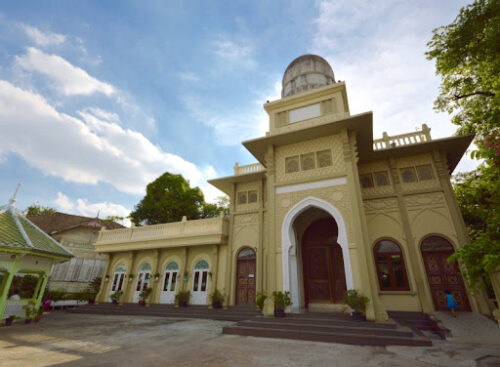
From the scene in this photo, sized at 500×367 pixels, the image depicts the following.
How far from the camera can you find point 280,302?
8711 mm

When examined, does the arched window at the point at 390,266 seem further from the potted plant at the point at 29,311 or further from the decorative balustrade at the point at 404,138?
the potted plant at the point at 29,311

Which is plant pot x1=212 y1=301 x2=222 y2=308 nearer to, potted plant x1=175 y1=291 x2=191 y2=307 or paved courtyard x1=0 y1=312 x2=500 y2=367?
potted plant x1=175 y1=291 x2=191 y2=307

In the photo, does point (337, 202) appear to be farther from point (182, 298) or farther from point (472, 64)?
point (182, 298)

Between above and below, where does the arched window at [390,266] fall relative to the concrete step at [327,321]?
above

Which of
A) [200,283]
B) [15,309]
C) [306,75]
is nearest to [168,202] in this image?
[200,283]

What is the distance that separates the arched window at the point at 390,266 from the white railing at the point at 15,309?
1454cm

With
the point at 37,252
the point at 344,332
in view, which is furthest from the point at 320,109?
the point at 37,252

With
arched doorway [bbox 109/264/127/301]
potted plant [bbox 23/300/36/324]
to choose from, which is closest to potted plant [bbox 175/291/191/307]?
arched doorway [bbox 109/264/127/301]

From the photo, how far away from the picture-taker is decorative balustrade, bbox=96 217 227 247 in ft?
48.4

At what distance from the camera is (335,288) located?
10773 mm

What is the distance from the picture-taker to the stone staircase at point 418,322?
8.36 m

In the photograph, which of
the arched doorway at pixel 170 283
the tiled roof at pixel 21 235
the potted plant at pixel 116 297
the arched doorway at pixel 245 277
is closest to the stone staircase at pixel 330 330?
the arched doorway at pixel 245 277

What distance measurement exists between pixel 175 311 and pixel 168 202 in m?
11.6

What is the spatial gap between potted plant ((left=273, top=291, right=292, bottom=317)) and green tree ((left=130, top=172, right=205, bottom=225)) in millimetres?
15806
